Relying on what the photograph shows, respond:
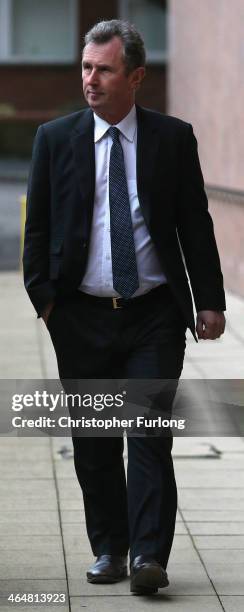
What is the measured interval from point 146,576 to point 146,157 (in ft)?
4.40

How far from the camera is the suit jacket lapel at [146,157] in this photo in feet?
15.5

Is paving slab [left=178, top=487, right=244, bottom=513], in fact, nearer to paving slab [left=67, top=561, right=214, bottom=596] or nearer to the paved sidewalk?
the paved sidewalk

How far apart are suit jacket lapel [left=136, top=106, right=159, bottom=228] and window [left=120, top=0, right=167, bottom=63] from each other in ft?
90.6

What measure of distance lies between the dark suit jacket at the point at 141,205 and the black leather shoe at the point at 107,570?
0.82 m

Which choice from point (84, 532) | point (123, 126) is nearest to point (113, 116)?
point (123, 126)

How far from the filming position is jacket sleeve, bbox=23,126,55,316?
4.77 m

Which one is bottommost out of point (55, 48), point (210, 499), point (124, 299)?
point (55, 48)

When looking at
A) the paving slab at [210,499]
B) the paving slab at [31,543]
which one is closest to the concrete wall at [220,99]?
the paving slab at [210,499]

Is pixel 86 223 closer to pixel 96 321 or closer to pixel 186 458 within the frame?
pixel 96 321

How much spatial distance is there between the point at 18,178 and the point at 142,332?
21448mm

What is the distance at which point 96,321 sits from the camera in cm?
479

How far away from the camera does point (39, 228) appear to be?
15.7 ft

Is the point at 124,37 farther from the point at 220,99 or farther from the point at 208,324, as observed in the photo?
the point at 220,99

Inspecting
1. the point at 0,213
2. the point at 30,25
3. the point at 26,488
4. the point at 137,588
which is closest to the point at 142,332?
the point at 137,588
